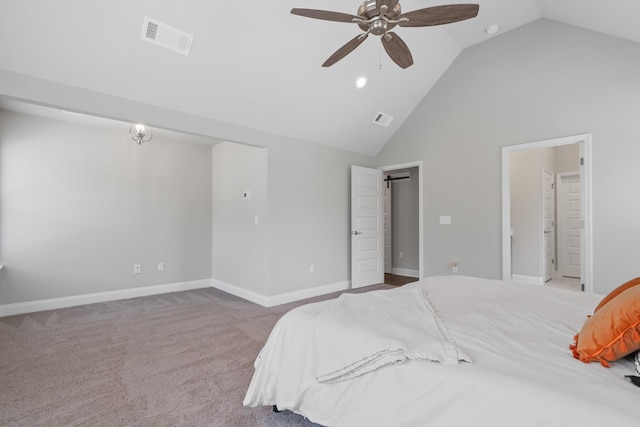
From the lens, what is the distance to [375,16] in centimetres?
194

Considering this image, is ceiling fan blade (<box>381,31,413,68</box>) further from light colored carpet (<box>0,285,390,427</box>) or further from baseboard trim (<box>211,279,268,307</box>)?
baseboard trim (<box>211,279,268,307</box>)

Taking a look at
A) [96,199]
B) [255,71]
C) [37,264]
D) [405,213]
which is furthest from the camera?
[405,213]

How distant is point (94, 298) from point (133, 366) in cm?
253

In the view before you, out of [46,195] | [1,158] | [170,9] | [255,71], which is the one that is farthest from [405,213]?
[1,158]

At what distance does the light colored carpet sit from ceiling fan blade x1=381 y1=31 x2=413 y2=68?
2643 mm

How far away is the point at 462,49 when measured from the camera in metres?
4.39

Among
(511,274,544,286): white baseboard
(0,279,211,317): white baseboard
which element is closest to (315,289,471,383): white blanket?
(0,279,211,317): white baseboard

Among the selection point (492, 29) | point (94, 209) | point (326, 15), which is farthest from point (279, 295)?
point (492, 29)

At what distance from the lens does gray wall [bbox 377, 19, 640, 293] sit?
10.6 ft

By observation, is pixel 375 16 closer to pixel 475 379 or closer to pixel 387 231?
pixel 475 379

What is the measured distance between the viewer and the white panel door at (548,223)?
5.09 metres

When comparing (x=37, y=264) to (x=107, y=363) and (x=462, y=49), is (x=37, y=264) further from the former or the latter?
(x=462, y=49)

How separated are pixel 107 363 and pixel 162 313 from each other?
1.37 m

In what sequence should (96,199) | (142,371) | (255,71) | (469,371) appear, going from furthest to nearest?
(96,199) < (255,71) < (142,371) < (469,371)
